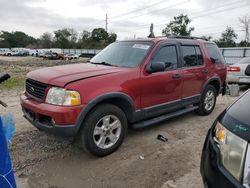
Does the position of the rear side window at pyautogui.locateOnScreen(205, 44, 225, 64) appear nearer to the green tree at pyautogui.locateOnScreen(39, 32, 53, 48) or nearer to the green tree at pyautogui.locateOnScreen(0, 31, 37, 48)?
the green tree at pyautogui.locateOnScreen(39, 32, 53, 48)

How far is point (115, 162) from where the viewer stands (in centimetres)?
375

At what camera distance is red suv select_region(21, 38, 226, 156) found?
3465 mm

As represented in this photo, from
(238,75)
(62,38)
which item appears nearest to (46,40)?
(62,38)

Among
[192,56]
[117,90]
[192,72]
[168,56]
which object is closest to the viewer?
[117,90]

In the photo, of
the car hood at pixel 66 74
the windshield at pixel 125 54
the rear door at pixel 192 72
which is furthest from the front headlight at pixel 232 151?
the rear door at pixel 192 72

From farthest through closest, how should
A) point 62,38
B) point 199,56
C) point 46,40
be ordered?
point 46,40 < point 62,38 < point 199,56

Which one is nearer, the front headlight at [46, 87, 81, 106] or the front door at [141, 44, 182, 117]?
the front headlight at [46, 87, 81, 106]

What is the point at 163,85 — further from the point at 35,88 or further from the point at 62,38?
the point at 62,38

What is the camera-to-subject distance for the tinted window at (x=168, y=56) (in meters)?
4.66

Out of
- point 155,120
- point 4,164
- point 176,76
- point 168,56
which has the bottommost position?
point 155,120

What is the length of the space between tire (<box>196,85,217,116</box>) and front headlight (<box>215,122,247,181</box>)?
3.86 meters

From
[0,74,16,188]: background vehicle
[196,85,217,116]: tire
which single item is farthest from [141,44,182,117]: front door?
[0,74,16,188]: background vehicle

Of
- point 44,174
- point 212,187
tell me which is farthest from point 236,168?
point 44,174

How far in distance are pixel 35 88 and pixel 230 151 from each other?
9.78ft
